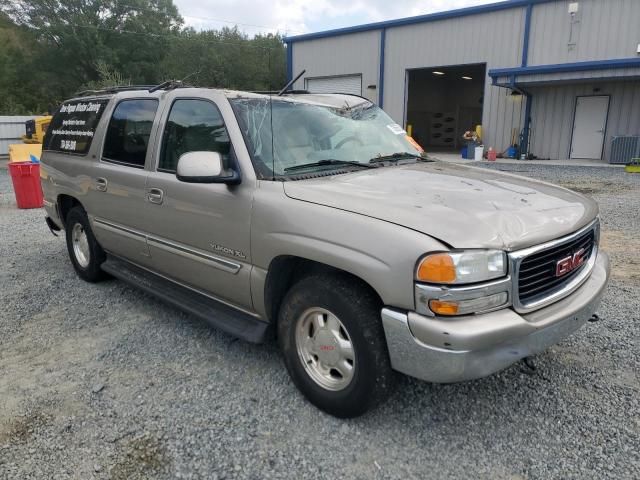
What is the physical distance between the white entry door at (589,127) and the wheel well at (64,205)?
755 inches

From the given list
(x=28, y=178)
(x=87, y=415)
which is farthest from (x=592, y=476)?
(x=28, y=178)

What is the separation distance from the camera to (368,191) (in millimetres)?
2770

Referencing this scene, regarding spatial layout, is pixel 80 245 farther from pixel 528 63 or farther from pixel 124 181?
pixel 528 63

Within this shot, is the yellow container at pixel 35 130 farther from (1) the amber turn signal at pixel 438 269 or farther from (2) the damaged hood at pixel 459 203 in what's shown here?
(1) the amber turn signal at pixel 438 269

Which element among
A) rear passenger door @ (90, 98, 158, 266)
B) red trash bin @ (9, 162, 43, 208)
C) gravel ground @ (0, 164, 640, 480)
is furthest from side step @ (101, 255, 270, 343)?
red trash bin @ (9, 162, 43, 208)

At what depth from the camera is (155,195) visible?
375cm

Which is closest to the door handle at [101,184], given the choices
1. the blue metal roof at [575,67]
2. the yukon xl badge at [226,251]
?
the yukon xl badge at [226,251]

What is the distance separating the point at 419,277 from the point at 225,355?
1.86 m

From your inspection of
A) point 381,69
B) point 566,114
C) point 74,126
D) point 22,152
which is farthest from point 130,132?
point 381,69

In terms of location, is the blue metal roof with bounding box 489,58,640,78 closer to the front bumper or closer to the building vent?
the building vent

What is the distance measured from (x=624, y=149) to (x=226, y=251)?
58.9ft

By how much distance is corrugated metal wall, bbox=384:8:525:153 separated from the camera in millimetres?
19734

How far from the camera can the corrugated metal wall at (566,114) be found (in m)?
18.2

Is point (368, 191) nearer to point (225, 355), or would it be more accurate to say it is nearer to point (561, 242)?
point (561, 242)
